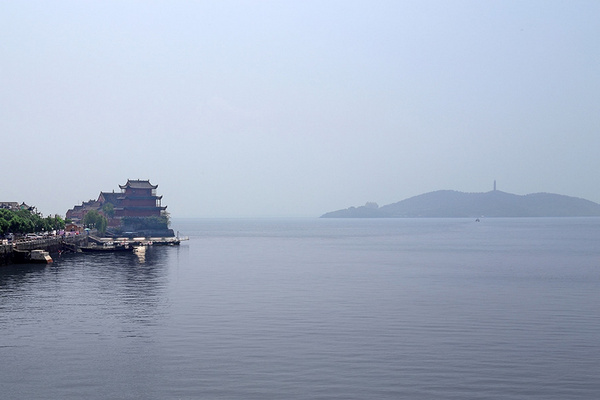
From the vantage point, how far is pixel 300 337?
3803 centimetres

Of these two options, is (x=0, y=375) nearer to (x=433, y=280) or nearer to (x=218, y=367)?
(x=218, y=367)

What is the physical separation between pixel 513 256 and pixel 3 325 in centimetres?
8911

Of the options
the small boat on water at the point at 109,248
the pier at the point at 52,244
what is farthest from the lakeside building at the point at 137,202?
the small boat on water at the point at 109,248

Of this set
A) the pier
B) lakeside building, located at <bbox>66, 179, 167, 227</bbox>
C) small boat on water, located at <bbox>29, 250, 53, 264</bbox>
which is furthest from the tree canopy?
lakeside building, located at <bbox>66, 179, 167, 227</bbox>

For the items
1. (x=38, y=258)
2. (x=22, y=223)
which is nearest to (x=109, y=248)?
(x=22, y=223)

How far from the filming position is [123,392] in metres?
26.8

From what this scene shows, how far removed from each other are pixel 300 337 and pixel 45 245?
82822 millimetres

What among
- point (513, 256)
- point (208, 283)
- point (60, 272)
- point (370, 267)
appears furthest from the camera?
point (513, 256)

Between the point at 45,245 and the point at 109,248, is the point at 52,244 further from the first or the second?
the point at 109,248

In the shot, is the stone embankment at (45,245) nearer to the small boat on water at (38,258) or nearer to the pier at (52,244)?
the pier at (52,244)

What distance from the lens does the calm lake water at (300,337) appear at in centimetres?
2778

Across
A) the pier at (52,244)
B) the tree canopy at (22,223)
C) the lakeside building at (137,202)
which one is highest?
the lakeside building at (137,202)

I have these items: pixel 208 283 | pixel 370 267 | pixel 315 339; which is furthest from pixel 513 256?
pixel 315 339

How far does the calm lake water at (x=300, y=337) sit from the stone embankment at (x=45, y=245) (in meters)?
20.4
